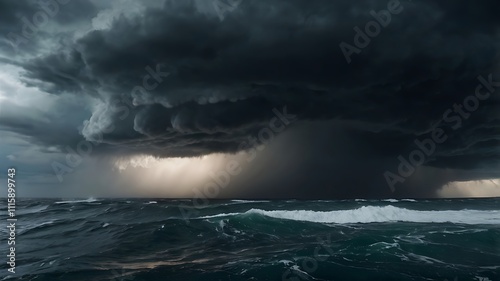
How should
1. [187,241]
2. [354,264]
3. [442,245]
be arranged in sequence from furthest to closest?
[187,241] → [442,245] → [354,264]

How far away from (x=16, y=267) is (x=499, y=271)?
29326 mm

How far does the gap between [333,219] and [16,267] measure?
35289 millimetres

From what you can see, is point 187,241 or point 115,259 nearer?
point 115,259

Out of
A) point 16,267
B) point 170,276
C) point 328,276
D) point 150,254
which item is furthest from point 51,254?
point 328,276

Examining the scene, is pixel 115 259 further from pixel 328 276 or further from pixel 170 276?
pixel 328 276

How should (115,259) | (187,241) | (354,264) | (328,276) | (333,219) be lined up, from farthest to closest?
(333,219) → (187,241) → (115,259) → (354,264) → (328,276)

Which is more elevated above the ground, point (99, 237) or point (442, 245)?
point (99, 237)

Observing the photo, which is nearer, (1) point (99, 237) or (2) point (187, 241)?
(2) point (187, 241)

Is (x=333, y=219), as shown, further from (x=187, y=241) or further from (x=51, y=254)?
(x=51, y=254)

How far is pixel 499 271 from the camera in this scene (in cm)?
1717

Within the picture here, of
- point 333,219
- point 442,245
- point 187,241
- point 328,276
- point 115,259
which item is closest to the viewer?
point 328,276

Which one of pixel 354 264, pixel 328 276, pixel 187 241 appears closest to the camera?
pixel 328 276

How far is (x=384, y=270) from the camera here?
17344 mm

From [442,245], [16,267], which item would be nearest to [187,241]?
[16,267]
